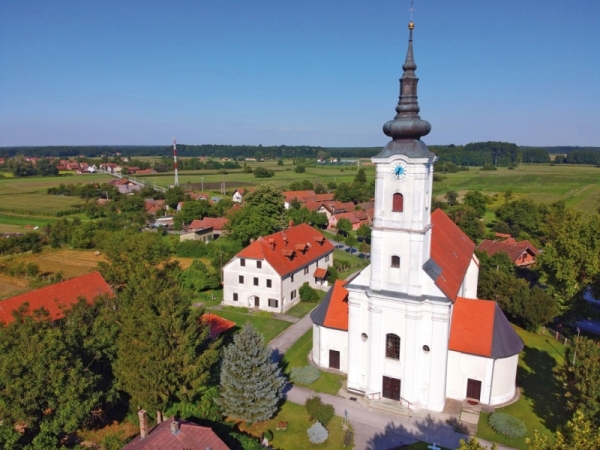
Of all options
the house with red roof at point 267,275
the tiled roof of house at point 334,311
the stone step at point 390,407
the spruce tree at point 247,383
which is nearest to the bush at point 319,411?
the spruce tree at point 247,383

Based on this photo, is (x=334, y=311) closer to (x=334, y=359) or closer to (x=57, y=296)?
(x=334, y=359)

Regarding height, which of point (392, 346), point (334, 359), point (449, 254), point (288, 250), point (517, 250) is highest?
point (449, 254)

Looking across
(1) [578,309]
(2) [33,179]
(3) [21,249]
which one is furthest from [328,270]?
(2) [33,179]

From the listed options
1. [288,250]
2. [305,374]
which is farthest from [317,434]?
[288,250]

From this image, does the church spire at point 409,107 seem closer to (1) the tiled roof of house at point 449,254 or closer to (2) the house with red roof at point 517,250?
(1) the tiled roof of house at point 449,254

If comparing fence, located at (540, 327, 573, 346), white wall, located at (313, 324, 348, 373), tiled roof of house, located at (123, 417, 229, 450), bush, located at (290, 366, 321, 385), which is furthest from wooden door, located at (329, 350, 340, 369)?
fence, located at (540, 327, 573, 346)

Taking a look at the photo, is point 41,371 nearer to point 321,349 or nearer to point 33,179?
point 321,349
